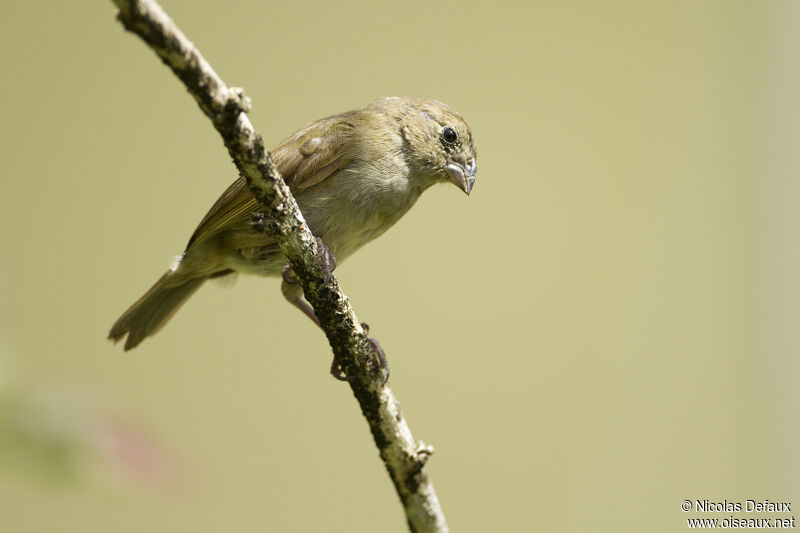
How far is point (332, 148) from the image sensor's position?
9.13ft

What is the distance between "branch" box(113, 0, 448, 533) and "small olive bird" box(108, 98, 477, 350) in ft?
1.31

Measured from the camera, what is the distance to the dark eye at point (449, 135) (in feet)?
10.0

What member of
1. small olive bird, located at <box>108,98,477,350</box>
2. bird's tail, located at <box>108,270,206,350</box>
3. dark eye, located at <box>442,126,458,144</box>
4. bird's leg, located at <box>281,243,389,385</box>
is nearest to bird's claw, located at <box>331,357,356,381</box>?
bird's leg, located at <box>281,243,389,385</box>

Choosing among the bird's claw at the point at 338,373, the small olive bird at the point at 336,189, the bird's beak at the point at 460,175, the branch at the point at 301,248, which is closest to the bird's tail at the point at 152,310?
the small olive bird at the point at 336,189

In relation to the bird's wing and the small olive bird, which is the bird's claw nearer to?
the small olive bird

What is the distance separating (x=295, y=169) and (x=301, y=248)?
2.44 feet

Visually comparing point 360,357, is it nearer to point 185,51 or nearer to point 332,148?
point 332,148

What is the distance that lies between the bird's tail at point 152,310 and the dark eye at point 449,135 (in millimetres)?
1280

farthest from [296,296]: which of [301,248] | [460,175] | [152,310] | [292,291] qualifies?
[301,248]

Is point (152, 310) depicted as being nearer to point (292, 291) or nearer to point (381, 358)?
point (292, 291)

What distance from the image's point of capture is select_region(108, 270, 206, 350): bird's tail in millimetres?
3046

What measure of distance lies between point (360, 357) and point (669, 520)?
3.72 metres

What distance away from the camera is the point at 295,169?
272 cm

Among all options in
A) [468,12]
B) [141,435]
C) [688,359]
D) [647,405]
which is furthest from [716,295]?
[141,435]
